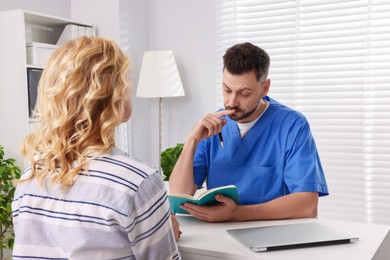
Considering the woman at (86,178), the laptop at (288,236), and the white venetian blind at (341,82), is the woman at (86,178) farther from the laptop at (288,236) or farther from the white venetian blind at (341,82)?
the white venetian blind at (341,82)

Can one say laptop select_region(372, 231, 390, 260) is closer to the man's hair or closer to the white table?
the white table

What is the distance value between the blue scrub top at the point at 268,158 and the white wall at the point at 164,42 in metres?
1.44

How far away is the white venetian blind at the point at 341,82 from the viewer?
2807 millimetres

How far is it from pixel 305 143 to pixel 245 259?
0.70 meters

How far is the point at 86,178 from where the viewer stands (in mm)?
1000

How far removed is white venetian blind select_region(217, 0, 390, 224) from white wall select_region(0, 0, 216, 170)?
0.39m

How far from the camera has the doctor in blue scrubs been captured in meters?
1.82

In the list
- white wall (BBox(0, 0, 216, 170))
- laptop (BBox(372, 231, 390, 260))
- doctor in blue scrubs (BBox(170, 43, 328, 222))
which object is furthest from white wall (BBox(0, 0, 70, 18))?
laptop (BBox(372, 231, 390, 260))

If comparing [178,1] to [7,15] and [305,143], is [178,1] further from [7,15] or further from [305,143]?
[305,143]

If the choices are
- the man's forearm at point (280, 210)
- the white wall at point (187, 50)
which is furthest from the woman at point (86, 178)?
the white wall at point (187, 50)

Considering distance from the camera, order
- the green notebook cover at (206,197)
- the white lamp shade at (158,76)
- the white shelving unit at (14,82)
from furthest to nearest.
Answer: the white lamp shade at (158,76), the white shelving unit at (14,82), the green notebook cover at (206,197)

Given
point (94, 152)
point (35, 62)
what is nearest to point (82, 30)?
point (35, 62)

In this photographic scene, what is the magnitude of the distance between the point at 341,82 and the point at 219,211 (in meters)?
1.69

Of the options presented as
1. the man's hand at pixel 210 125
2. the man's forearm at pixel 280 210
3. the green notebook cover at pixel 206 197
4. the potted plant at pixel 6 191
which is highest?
the man's hand at pixel 210 125
